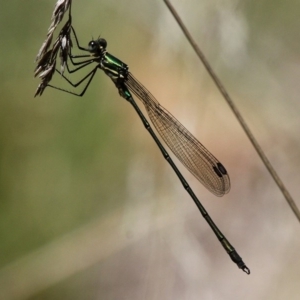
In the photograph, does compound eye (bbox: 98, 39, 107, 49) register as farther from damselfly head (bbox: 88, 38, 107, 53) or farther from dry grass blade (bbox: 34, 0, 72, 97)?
dry grass blade (bbox: 34, 0, 72, 97)

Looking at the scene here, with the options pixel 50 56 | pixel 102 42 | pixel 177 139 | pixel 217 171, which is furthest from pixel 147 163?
pixel 50 56

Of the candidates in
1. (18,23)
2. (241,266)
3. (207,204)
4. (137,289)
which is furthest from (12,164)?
(241,266)

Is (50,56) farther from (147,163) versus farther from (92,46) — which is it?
(147,163)

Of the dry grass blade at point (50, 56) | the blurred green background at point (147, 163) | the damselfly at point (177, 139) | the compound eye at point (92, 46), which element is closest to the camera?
the dry grass blade at point (50, 56)

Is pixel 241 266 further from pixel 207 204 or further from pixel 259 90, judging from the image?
pixel 259 90

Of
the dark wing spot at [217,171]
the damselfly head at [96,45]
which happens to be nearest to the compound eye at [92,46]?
the damselfly head at [96,45]

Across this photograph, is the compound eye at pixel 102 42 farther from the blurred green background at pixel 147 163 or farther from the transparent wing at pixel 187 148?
the blurred green background at pixel 147 163
